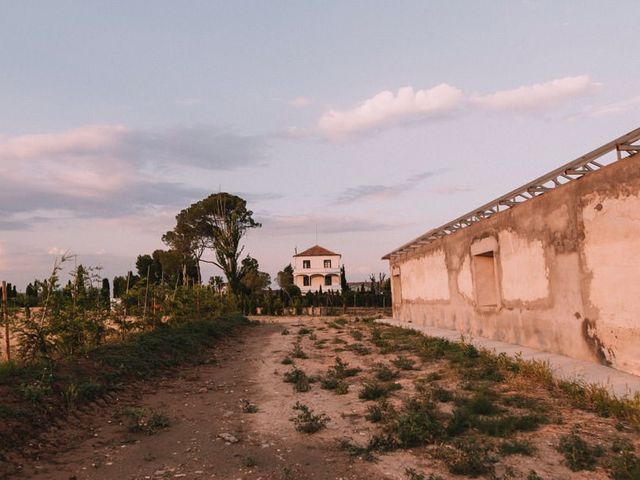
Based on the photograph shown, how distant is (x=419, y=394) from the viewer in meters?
7.02

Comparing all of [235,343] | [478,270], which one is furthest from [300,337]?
[478,270]

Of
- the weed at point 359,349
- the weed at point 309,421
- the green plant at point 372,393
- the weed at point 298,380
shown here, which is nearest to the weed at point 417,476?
the weed at point 309,421

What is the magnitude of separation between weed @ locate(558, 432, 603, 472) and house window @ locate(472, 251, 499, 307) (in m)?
8.24

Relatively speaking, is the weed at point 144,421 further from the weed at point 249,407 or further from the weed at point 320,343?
the weed at point 320,343

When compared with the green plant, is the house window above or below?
above

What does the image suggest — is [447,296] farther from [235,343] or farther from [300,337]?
[235,343]

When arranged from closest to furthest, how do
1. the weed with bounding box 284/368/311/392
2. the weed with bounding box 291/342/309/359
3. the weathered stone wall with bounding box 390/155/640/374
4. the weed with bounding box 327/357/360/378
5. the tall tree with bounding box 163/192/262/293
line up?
1. the weathered stone wall with bounding box 390/155/640/374
2. the weed with bounding box 284/368/311/392
3. the weed with bounding box 327/357/360/378
4. the weed with bounding box 291/342/309/359
5. the tall tree with bounding box 163/192/262/293

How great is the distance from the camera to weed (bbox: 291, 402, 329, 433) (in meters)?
5.56

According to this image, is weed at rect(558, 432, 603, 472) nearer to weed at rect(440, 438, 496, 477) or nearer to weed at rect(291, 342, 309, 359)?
weed at rect(440, 438, 496, 477)

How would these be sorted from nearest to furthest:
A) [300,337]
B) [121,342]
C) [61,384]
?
[61,384] < [121,342] < [300,337]

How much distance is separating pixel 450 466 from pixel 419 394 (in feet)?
8.90

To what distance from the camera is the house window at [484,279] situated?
507 inches

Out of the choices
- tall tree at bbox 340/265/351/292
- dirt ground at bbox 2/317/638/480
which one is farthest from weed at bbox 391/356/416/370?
tall tree at bbox 340/265/351/292

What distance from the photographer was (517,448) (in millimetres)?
4695
